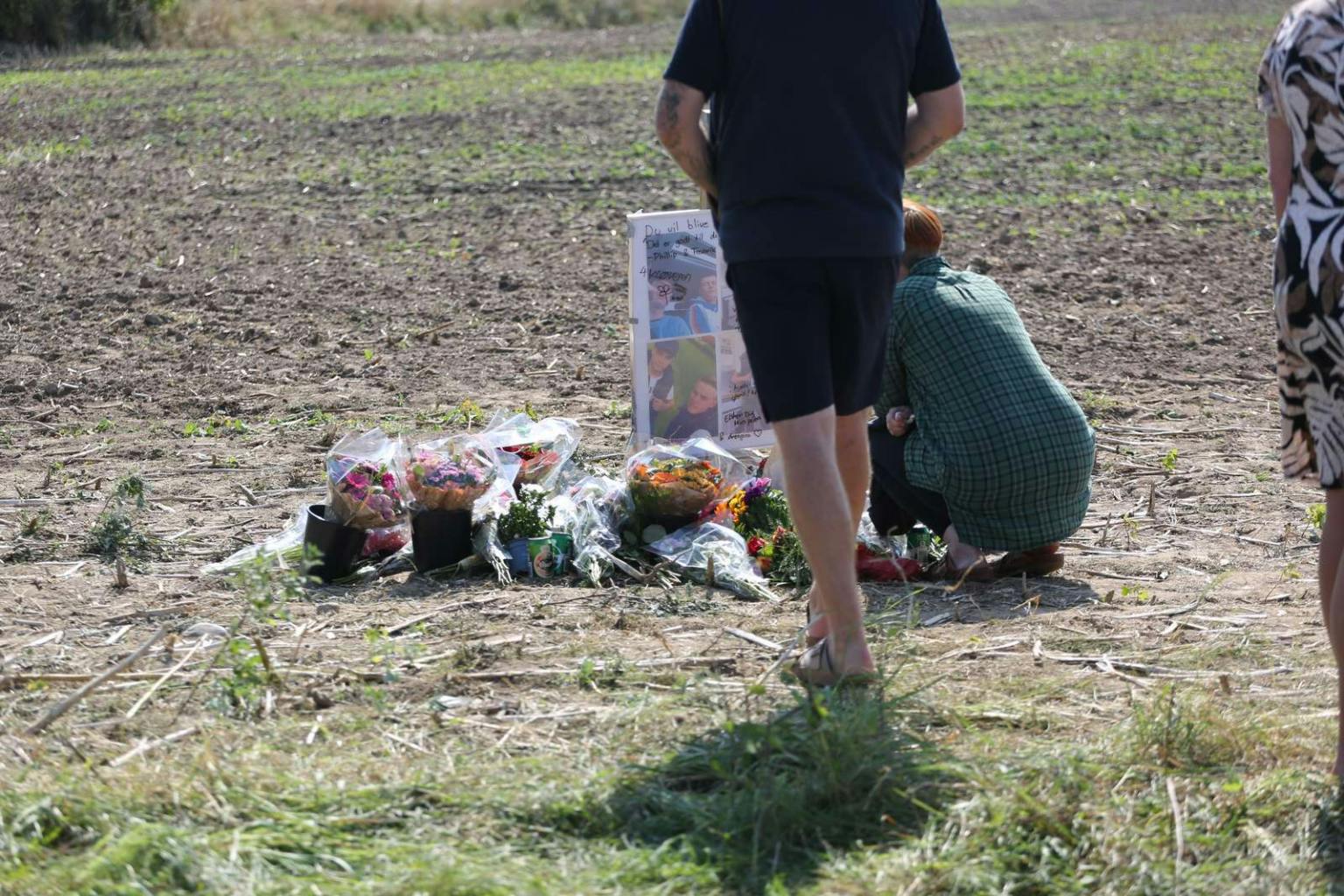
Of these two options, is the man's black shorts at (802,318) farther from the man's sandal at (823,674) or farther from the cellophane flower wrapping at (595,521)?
the cellophane flower wrapping at (595,521)

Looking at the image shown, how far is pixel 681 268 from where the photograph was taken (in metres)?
6.47

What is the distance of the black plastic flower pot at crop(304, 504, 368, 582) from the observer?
538 cm

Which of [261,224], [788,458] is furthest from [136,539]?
[261,224]

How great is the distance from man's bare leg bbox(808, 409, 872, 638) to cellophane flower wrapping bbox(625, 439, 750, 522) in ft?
3.87

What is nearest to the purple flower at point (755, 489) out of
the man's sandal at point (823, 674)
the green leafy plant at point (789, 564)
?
the green leafy plant at point (789, 564)

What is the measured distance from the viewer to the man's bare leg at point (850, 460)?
4.27 m

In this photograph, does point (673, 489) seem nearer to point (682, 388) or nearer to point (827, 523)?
point (682, 388)

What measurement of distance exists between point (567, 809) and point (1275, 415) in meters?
5.25

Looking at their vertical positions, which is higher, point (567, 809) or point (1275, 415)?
point (567, 809)

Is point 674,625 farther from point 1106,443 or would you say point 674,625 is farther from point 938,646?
point 1106,443

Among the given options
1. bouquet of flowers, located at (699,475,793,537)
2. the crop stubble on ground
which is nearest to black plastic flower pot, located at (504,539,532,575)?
the crop stubble on ground

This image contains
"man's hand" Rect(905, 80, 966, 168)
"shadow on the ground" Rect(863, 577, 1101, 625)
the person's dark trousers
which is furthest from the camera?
the person's dark trousers

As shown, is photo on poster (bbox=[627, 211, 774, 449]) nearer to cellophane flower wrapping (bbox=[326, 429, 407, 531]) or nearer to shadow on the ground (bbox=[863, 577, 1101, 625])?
cellophane flower wrapping (bbox=[326, 429, 407, 531])

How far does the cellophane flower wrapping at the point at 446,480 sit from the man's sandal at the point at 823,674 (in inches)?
66.0
